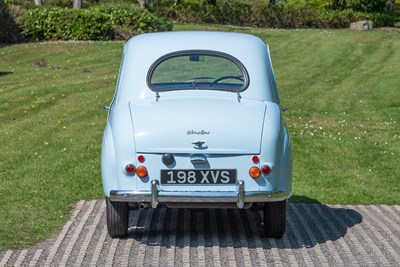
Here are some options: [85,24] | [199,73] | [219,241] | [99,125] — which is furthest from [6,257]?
[85,24]

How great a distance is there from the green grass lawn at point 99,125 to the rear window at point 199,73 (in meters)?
1.69

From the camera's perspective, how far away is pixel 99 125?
16359mm

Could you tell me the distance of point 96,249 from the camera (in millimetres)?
7969

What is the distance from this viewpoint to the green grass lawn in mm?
10602

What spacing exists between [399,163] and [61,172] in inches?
186

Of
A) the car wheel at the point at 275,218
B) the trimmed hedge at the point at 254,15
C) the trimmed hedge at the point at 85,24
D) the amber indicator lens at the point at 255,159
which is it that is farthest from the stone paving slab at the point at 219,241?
the trimmed hedge at the point at 254,15

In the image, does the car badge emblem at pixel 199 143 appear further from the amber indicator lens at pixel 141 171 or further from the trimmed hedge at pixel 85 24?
the trimmed hedge at pixel 85 24

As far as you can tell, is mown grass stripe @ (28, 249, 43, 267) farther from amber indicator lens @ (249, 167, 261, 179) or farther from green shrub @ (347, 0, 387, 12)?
green shrub @ (347, 0, 387, 12)

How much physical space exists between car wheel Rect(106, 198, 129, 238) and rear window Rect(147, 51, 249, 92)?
4.10ft

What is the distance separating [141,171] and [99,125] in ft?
28.2

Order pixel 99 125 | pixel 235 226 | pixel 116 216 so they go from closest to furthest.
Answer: pixel 116 216
pixel 235 226
pixel 99 125

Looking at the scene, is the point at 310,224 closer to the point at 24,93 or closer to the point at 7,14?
the point at 24,93

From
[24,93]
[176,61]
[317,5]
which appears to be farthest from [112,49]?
[317,5]

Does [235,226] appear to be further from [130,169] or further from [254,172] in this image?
[130,169]
